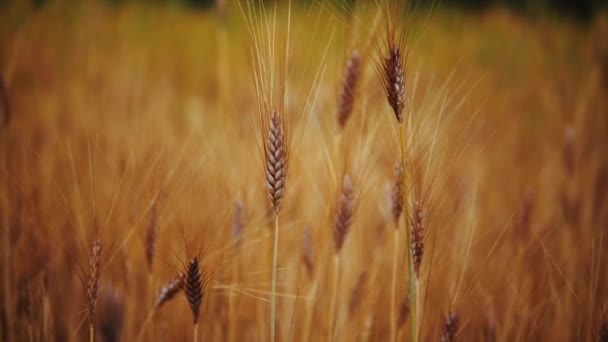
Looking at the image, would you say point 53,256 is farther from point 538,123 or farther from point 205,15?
point 205,15

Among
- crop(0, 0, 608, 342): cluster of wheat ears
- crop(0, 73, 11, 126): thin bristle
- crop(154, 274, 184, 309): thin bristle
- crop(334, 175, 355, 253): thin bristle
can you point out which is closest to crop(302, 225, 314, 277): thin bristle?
crop(0, 0, 608, 342): cluster of wheat ears

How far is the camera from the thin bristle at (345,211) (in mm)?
484

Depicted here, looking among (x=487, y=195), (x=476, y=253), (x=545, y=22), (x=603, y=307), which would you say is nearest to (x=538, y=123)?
(x=487, y=195)

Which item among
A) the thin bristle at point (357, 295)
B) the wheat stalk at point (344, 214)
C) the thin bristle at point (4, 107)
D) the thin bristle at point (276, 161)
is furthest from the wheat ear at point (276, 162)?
the thin bristle at point (4, 107)

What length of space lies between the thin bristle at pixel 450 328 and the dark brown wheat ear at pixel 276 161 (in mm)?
236

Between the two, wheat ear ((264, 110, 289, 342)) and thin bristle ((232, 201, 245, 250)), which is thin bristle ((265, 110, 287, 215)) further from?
thin bristle ((232, 201, 245, 250))

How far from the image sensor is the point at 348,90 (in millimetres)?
540

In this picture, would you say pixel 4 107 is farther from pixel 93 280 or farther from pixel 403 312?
pixel 403 312

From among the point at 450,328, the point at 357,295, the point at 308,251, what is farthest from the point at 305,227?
the point at 450,328

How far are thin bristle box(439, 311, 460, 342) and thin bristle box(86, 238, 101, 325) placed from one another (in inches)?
15.0

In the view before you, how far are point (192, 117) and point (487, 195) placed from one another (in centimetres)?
100

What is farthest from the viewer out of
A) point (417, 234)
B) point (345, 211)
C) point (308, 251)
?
point (308, 251)

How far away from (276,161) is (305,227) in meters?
0.23

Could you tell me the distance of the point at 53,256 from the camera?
66 centimetres
